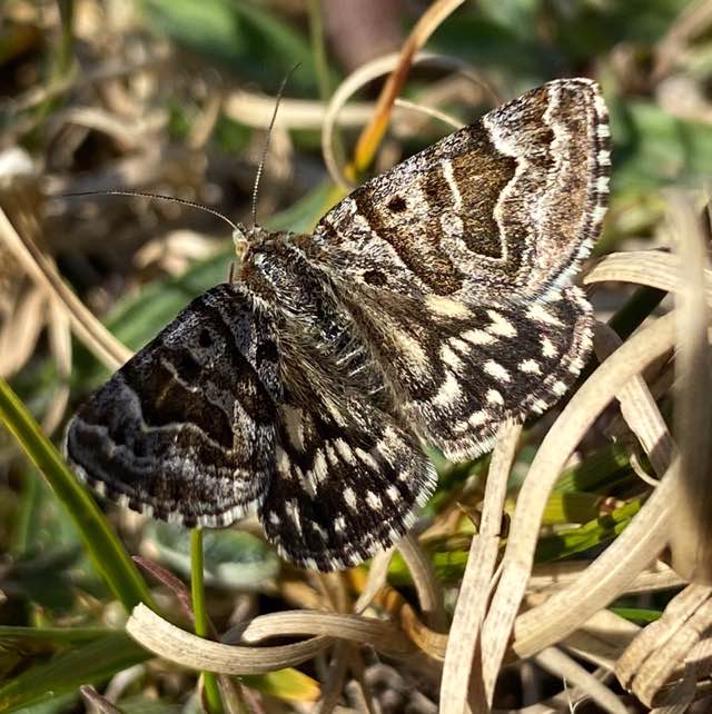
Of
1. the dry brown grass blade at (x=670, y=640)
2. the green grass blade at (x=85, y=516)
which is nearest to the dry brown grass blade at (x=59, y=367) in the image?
the green grass blade at (x=85, y=516)

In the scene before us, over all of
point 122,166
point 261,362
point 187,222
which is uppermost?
point 122,166

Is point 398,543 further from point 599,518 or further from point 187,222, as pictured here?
point 187,222

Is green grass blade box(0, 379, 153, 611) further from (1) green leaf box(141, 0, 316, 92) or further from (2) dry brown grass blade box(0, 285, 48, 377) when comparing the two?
(1) green leaf box(141, 0, 316, 92)

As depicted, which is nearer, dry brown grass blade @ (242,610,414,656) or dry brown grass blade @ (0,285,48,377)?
dry brown grass blade @ (242,610,414,656)

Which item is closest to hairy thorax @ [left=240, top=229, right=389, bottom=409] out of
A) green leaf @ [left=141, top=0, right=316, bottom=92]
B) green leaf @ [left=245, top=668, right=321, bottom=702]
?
green leaf @ [left=245, top=668, right=321, bottom=702]

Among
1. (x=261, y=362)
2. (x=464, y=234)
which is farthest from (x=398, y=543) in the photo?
(x=464, y=234)

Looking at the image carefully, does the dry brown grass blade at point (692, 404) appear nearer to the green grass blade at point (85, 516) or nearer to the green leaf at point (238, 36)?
the green grass blade at point (85, 516)

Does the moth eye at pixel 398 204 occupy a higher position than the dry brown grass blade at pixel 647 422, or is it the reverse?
the moth eye at pixel 398 204
